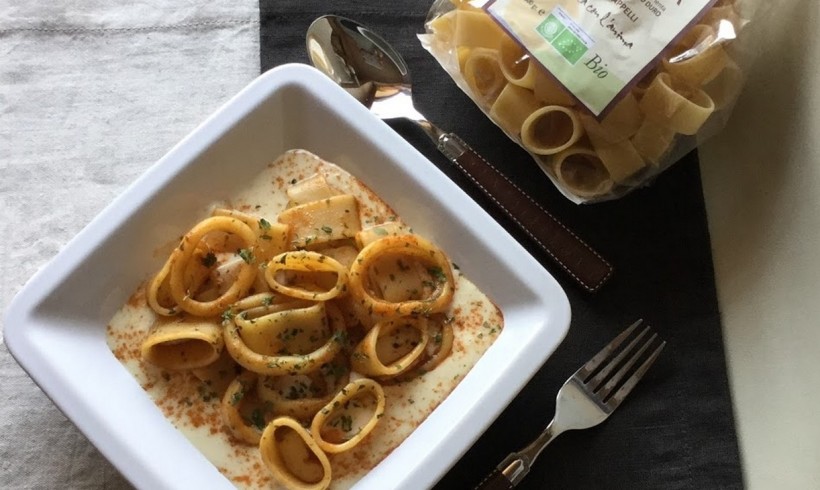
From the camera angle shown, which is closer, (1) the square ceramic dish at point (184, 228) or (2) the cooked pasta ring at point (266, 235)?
(1) the square ceramic dish at point (184, 228)

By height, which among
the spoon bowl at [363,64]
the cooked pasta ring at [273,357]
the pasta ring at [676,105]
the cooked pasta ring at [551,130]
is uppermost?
the pasta ring at [676,105]

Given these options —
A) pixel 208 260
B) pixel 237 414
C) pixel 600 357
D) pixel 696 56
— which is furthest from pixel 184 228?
pixel 696 56

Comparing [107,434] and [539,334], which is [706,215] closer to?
[539,334]

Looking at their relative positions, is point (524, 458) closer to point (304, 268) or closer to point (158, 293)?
point (304, 268)

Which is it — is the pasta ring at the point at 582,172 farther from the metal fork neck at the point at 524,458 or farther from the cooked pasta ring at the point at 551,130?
the metal fork neck at the point at 524,458

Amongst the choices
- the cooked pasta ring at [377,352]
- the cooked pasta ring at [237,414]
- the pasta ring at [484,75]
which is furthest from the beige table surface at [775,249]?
the cooked pasta ring at [237,414]

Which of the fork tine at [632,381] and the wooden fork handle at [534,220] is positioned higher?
the wooden fork handle at [534,220]
